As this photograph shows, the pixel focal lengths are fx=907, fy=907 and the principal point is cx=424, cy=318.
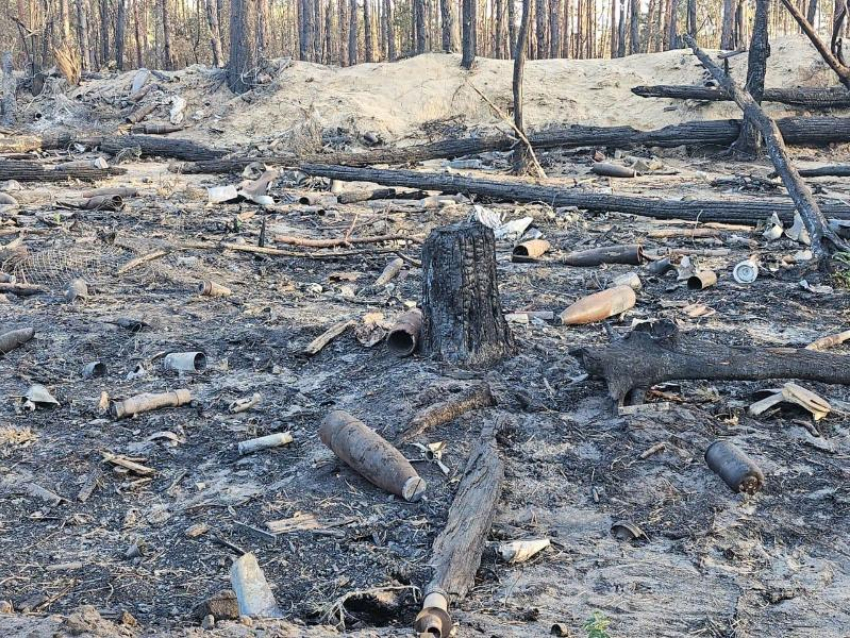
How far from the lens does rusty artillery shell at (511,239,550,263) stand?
8109 millimetres

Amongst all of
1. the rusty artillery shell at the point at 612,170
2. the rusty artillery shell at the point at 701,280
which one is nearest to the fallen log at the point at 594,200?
the rusty artillery shell at the point at 612,170

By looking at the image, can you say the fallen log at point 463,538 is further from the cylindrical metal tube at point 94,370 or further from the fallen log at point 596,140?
the fallen log at point 596,140

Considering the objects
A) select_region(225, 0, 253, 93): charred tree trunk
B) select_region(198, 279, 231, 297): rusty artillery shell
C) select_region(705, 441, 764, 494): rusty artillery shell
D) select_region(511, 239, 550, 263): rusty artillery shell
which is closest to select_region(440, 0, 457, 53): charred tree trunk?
select_region(225, 0, 253, 93): charred tree trunk

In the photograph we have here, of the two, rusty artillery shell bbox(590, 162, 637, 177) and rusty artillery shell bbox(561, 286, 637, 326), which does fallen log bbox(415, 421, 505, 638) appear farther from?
rusty artillery shell bbox(590, 162, 637, 177)

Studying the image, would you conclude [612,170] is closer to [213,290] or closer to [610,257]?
[610,257]

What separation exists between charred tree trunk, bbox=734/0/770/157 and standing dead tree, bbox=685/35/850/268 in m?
5.89

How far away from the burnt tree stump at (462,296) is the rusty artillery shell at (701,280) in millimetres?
2731

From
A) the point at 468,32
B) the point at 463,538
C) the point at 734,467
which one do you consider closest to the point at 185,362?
the point at 463,538

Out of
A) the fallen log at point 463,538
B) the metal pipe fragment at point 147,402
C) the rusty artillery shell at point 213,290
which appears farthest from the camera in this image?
the rusty artillery shell at point 213,290

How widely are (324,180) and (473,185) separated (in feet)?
8.78

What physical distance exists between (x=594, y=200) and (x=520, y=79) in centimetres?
326

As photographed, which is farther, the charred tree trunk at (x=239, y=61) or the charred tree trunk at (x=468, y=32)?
A: the charred tree trunk at (x=239, y=61)

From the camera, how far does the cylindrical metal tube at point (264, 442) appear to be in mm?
3979

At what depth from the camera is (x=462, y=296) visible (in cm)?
459
